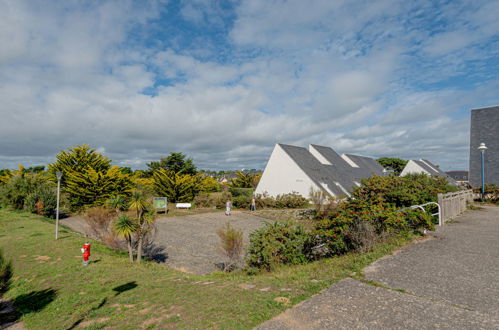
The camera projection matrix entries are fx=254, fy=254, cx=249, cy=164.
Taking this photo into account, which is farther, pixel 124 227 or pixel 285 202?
pixel 285 202

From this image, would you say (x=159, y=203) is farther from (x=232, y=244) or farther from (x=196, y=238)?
(x=232, y=244)

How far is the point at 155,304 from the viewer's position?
507 cm

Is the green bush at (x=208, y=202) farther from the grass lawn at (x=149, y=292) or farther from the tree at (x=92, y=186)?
the grass lawn at (x=149, y=292)

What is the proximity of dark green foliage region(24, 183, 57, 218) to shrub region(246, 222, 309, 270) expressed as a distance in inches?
855

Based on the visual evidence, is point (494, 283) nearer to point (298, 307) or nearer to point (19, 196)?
point (298, 307)

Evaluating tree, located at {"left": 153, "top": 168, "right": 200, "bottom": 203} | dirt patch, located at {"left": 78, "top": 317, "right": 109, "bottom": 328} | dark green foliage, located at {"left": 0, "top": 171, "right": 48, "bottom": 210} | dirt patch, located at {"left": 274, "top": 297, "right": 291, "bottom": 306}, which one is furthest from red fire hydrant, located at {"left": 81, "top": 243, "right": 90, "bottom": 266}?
dark green foliage, located at {"left": 0, "top": 171, "right": 48, "bottom": 210}

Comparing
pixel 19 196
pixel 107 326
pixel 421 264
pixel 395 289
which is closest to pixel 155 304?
pixel 107 326

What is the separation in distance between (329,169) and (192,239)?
21506 millimetres

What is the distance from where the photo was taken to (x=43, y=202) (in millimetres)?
21422

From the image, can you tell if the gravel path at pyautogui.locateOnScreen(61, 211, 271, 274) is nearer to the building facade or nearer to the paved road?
the paved road

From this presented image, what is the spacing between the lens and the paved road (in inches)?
134

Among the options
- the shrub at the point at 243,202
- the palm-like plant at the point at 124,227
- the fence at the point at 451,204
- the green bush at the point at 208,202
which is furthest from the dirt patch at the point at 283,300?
the green bush at the point at 208,202

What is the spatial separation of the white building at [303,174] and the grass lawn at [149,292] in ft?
60.3

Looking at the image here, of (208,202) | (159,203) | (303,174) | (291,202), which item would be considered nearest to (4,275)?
(159,203)
